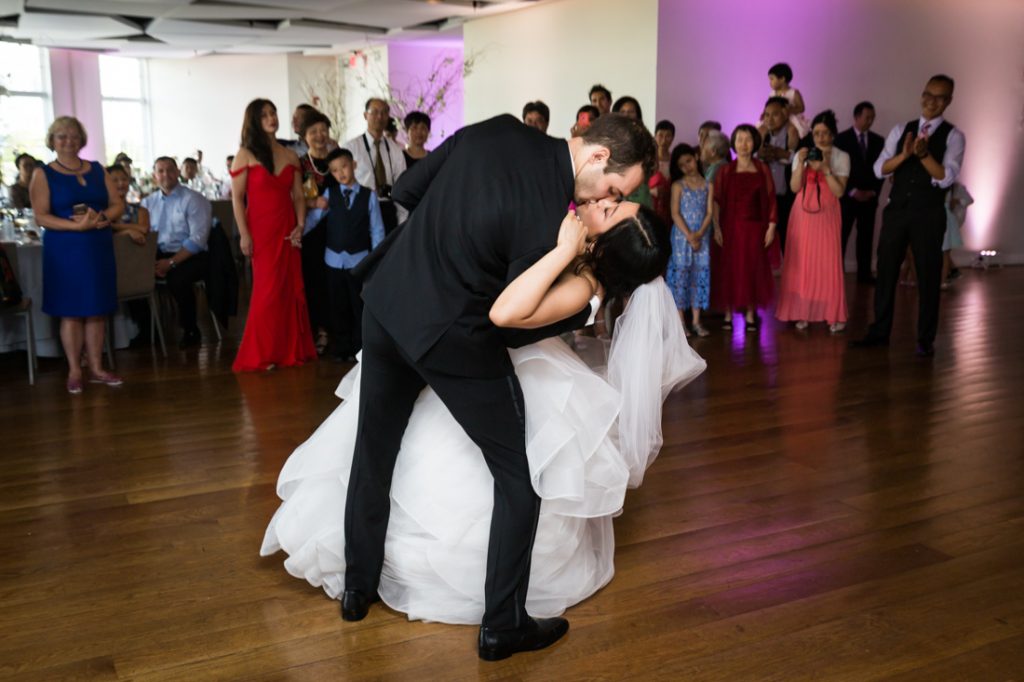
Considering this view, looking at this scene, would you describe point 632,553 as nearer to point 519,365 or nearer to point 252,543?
point 519,365

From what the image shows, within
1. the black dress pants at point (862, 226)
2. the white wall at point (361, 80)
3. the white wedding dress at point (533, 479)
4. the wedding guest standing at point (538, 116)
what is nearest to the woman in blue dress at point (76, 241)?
the white wedding dress at point (533, 479)

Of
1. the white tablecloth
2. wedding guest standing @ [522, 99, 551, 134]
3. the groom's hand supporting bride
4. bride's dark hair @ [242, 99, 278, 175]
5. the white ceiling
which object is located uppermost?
the white ceiling

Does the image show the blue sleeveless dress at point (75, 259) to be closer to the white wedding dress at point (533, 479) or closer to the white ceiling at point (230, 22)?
the white wedding dress at point (533, 479)

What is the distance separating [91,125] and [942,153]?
16256mm

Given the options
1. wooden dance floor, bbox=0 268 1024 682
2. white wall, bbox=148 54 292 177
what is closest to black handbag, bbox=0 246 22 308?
wooden dance floor, bbox=0 268 1024 682

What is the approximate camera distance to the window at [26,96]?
1619 cm

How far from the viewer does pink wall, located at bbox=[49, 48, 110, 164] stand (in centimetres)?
1706

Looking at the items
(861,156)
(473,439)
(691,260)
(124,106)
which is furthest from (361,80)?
(473,439)

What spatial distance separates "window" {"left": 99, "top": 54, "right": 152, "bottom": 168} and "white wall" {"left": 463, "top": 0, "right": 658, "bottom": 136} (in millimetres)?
8953

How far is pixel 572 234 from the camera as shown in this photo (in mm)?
2031

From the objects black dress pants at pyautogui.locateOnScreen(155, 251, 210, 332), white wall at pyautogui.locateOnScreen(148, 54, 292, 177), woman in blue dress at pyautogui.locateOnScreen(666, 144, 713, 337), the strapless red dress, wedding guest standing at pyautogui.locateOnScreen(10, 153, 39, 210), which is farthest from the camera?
white wall at pyautogui.locateOnScreen(148, 54, 292, 177)

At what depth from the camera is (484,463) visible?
2.52m

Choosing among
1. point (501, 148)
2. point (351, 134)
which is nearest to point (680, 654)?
point (501, 148)

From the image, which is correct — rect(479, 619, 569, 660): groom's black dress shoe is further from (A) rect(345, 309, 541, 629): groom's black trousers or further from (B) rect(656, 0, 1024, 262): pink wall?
(B) rect(656, 0, 1024, 262): pink wall
